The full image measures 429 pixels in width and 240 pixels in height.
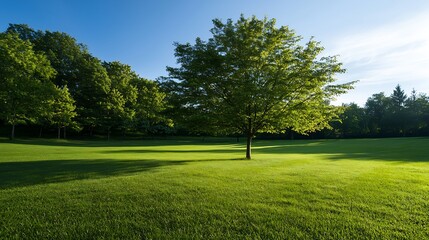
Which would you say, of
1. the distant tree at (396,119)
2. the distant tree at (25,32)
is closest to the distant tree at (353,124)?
the distant tree at (396,119)

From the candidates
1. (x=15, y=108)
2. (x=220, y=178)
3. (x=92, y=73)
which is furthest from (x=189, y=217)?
(x=92, y=73)

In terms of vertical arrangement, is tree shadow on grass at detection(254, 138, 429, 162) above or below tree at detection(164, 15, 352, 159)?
below

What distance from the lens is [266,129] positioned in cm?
1780

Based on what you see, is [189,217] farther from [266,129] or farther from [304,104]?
[266,129]

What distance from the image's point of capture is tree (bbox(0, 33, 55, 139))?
33.4 m

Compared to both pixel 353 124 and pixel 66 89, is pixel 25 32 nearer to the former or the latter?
pixel 66 89

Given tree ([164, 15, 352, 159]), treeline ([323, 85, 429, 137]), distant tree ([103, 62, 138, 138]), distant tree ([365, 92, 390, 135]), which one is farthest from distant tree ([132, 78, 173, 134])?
distant tree ([365, 92, 390, 135])

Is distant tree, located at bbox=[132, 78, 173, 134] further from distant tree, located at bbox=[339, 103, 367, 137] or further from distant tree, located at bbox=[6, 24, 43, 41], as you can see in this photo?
distant tree, located at bbox=[339, 103, 367, 137]

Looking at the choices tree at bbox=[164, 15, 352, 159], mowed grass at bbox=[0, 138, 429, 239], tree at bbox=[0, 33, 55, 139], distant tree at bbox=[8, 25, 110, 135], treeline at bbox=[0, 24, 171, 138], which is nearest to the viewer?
mowed grass at bbox=[0, 138, 429, 239]

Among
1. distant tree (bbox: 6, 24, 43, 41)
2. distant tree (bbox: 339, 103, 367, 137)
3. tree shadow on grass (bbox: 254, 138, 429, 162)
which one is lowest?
tree shadow on grass (bbox: 254, 138, 429, 162)

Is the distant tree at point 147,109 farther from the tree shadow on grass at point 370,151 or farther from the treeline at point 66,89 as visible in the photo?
the tree shadow on grass at point 370,151

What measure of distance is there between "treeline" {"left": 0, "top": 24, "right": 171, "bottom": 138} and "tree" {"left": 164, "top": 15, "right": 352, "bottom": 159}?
29.5 metres

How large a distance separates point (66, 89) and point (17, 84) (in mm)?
13383

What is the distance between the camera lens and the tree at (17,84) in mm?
33375
